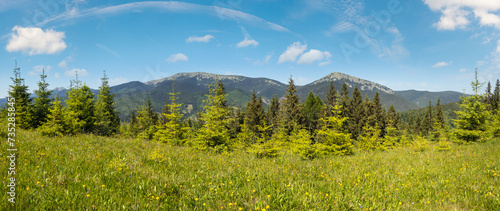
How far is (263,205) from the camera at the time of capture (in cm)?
350

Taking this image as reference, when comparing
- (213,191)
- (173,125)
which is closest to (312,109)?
(173,125)

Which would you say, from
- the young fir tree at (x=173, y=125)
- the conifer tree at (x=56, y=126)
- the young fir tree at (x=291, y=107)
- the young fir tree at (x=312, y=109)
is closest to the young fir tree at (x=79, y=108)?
the conifer tree at (x=56, y=126)

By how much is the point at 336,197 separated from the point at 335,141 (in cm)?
1018

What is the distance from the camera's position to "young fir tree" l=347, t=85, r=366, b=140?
42.5m

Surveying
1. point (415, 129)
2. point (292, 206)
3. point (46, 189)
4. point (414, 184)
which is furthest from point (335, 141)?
point (415, 129)

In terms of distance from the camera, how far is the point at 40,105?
2083 cm

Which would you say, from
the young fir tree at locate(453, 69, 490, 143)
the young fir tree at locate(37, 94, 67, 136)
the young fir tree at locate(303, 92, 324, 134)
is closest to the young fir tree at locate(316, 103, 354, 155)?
the young fir tree at locate(453, 69, 490, 143)

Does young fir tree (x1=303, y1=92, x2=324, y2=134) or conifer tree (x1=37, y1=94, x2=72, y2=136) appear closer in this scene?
conifer tree (x1=37, y1=94, x2=72, y2=136)

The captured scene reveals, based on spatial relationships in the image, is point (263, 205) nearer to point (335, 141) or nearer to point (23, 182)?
point (23, 182)

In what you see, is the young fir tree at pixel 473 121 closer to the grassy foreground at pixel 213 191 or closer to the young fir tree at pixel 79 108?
the grassy foreground at pixel 213 191

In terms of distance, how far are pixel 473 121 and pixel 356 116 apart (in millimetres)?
27925

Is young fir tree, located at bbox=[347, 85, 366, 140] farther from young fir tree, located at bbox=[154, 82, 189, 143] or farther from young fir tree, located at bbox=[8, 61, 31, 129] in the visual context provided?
young fir tree, located at bbox=[8, 61, 31, 129]

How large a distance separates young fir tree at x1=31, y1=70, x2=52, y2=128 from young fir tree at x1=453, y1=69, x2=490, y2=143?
38.9 meters

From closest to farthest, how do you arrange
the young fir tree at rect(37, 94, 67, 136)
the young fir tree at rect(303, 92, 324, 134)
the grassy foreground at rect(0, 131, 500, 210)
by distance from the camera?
the grassy foreground at rect(0, 131, 500, 210), the young fir tree at rect(37, 94, 67, 136), the young fir tree at rect(303, 92, 324, 134)
